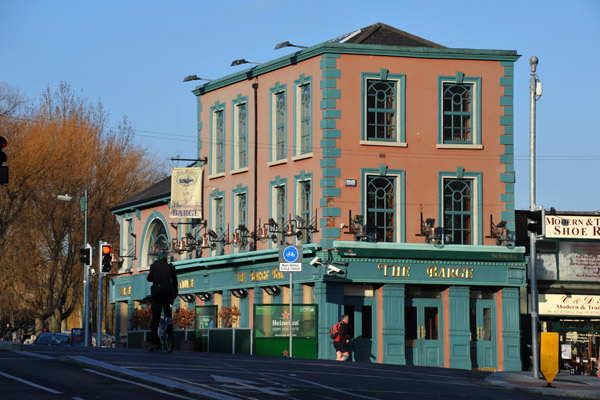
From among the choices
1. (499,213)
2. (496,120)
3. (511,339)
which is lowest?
(511,339)

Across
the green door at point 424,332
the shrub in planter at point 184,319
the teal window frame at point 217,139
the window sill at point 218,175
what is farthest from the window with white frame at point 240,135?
Answer: the green door at point 424,332

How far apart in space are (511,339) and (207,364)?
68.6ft

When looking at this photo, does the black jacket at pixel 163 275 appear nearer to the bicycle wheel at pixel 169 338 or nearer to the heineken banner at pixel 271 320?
the bicycle wheel at pixel 169 338

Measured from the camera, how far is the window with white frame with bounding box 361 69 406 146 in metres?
41.1

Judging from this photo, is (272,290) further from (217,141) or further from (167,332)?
(167,332)

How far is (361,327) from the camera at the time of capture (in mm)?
40219

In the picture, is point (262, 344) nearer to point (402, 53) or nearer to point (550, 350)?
point (402, 53)

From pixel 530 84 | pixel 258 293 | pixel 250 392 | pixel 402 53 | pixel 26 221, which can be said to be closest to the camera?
pixel 250 392

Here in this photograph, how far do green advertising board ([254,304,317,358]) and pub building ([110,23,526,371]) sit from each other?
2024 mm

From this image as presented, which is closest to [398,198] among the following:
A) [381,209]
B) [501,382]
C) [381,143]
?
[381,209]

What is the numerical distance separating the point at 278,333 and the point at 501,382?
14.3m

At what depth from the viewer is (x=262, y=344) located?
36.0 m

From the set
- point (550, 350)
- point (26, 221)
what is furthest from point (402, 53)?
point (26, 221)

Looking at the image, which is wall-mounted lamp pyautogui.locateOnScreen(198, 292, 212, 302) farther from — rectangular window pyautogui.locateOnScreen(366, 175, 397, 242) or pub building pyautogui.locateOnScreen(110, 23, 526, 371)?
rectangular window pyautogui.locateOnScreen(366, 175, 397, 242)
